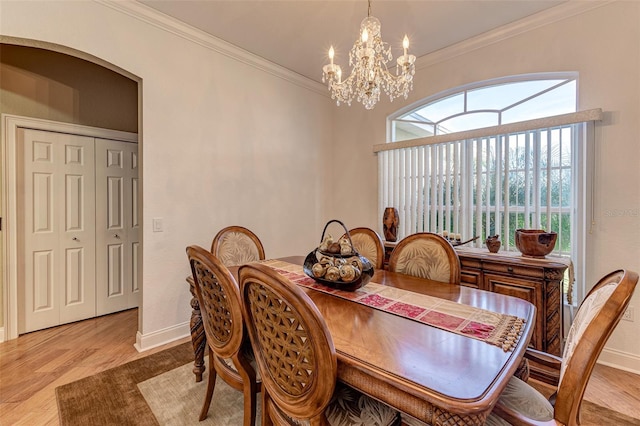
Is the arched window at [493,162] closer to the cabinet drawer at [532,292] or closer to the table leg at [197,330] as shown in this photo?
the cabinet drawer at [532,292]

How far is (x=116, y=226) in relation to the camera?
3.33 meters

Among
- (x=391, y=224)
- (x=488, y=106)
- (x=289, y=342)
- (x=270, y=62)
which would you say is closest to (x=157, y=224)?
(x=289, y=342)

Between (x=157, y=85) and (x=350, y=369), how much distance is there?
9.27 ft

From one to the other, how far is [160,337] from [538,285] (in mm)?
3157

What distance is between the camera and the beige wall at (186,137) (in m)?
2.27

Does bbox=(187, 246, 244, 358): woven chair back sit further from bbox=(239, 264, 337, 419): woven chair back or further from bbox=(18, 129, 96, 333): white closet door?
bbox=(18, 129, 96, 333): white closet door

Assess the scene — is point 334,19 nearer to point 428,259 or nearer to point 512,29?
point 512,29

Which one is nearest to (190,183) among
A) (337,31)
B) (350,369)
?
→ (337,31)

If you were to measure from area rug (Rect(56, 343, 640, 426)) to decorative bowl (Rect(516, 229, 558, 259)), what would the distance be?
3.28 feet

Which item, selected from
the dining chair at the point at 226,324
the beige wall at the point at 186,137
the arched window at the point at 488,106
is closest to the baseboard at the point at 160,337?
the beige wall at the point at 186,137

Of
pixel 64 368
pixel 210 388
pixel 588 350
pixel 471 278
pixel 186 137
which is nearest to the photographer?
pixel 588 350

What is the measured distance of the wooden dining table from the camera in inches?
29.4

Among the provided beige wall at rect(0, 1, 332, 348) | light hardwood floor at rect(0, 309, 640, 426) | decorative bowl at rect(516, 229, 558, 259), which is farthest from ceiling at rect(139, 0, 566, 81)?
light hardwood floor at rect(0, 309, 640, 426)

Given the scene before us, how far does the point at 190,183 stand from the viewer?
281 centimetres
